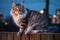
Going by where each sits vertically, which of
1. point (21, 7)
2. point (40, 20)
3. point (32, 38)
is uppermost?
point (21, 7)

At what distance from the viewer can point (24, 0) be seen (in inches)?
153

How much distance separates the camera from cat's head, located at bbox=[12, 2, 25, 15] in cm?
387

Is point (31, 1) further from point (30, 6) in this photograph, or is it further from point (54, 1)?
point (54, 1)

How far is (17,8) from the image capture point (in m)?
3.89

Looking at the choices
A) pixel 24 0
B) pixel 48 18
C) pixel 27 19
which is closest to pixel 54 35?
pixel 48 18

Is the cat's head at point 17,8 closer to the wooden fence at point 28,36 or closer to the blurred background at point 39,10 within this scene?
the blurred background at point 39,10

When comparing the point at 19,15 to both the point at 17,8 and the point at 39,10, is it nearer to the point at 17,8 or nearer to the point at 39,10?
the point at 17,8

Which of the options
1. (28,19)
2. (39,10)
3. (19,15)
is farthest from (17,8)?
(39,10)

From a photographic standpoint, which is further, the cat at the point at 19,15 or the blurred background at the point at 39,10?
the cat at the point at 19,15

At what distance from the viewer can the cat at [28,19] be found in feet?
12.5

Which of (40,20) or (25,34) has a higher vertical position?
(40,20)

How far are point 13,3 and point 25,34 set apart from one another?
0.61m

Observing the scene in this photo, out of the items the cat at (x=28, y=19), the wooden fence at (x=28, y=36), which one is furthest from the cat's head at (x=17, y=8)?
the wooden fence at (x=28, y=36)

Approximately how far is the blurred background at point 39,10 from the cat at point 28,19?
0.24 feet
